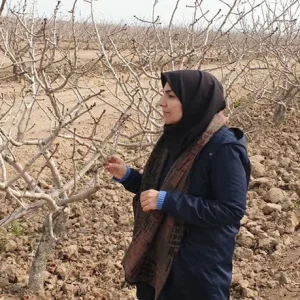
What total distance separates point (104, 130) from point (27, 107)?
5663mm

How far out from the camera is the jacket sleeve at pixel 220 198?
191 centimetres

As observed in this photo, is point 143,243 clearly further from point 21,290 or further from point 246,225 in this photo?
point 246,225

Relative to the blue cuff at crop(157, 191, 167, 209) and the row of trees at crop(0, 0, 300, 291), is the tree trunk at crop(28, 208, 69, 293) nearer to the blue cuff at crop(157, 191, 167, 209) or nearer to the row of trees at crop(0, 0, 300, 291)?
the row of trees at crop(0, 0, 300, 291)

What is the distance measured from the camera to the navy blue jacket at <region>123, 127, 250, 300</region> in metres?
1.92

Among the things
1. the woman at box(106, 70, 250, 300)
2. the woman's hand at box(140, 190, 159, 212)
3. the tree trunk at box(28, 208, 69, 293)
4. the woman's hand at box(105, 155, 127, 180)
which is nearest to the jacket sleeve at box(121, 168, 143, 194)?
the woman's hand at box(105, 155, 127, 180)

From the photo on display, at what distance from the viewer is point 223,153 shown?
1921mm

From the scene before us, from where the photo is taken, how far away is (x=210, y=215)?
1.92 meters

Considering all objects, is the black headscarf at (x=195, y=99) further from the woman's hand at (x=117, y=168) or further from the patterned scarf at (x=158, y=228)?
the woman's hand at (x=117, y=168)

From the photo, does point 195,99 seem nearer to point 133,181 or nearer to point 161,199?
point 161,199

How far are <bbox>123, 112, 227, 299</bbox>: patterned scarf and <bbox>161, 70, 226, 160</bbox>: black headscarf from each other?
41mm

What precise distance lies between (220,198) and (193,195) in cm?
12

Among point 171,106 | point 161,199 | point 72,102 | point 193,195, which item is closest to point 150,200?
point 161,199

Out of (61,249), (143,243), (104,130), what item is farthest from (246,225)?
(104,130)

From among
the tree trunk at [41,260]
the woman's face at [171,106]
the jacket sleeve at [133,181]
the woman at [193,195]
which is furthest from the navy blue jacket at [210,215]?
the tree trunk at [41,260]
